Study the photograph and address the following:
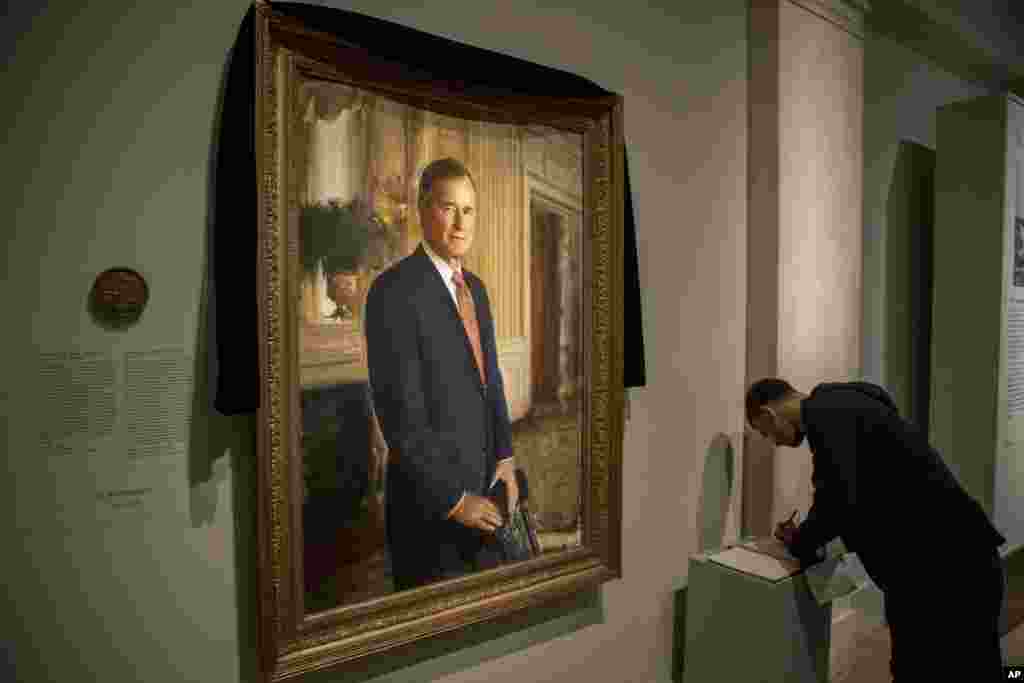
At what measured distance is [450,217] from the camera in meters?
2.01

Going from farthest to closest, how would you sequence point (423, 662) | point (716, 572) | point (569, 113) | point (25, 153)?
point (716, 572), point (569, 113), point (423, 662), point (25, 153)

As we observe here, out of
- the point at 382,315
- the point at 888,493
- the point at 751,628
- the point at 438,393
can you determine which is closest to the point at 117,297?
the point at 382,315

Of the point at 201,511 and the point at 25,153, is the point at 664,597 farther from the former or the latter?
the point at 25,153

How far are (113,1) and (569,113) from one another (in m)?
1.39

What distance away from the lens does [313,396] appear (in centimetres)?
173

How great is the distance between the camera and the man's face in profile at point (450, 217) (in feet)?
6.46

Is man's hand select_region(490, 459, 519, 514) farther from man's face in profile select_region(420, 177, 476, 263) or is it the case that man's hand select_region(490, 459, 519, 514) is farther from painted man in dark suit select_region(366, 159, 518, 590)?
man's face in profile select_region(420, 177, 476, 263)

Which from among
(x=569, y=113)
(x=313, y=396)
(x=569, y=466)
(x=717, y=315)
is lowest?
(x=569, y=466)

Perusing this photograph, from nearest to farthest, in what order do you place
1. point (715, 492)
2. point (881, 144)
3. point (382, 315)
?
point (382, 315) → point (715, 492) → point (881, 144)

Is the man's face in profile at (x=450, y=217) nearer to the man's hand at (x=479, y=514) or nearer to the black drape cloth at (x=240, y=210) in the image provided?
the black drape cloth at (x=240, y=210)

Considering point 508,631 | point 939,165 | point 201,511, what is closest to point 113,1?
point 201,511

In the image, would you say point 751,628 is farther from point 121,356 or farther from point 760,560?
point 121,356

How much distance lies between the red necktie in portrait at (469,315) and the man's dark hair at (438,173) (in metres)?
0.27

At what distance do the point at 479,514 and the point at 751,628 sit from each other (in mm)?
1177
